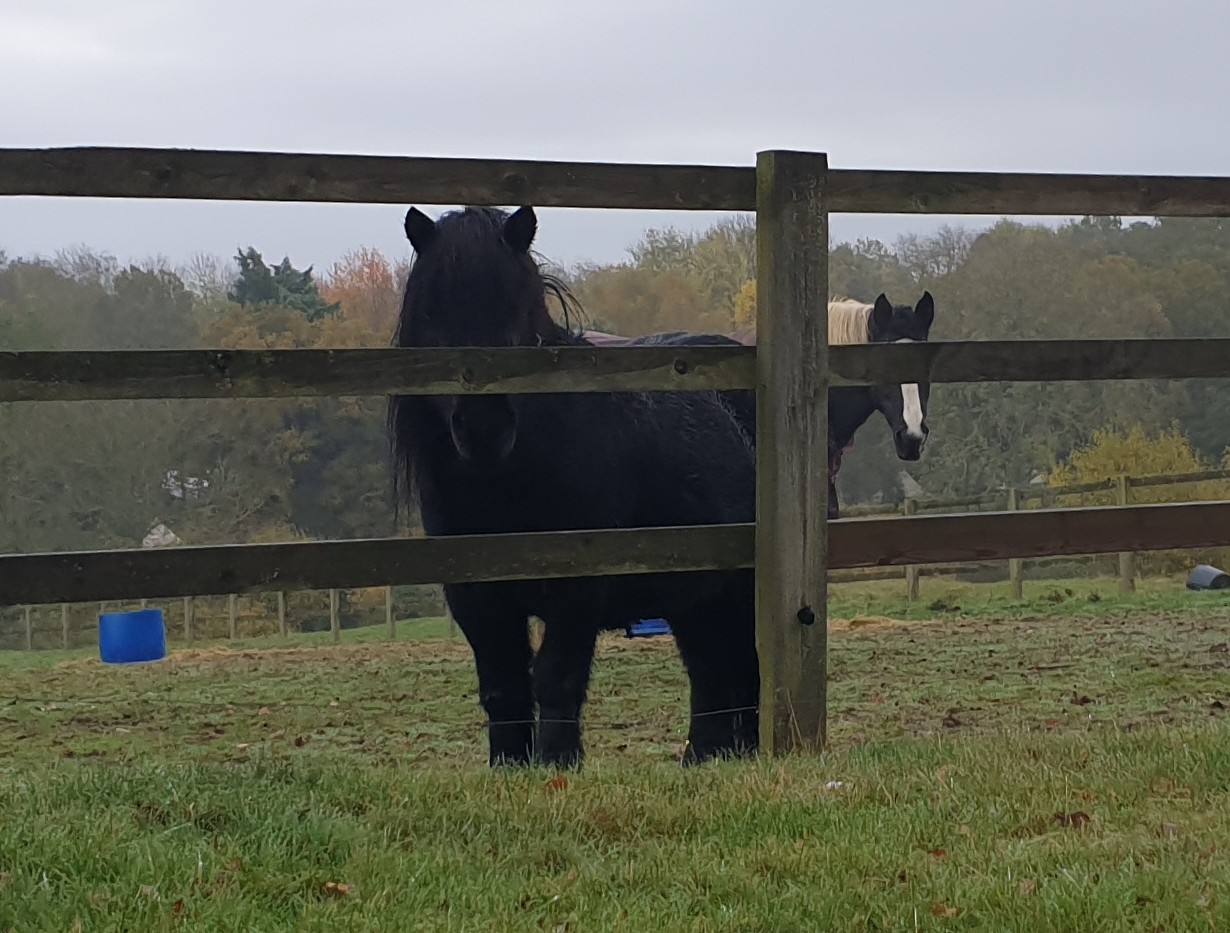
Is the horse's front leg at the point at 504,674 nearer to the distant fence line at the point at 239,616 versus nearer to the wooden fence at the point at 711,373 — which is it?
the wooden fence at the point at 711,373

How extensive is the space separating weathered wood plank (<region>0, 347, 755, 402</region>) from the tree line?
1693 cm

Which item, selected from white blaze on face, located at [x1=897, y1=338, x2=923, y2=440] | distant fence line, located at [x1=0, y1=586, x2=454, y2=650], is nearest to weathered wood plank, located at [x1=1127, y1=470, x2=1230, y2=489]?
white blaze on face, located at [x1=897, y1=338, x2=923, y2=440]

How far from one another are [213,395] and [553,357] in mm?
1029

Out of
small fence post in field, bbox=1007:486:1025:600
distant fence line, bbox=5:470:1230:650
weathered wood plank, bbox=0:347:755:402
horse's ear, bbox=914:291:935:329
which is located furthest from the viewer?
distant fence line, bbox=5:470:1230:650

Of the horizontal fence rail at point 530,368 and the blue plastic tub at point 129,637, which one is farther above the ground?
the horizontal fence rail at point 530,368

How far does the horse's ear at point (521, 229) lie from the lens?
5.27 m

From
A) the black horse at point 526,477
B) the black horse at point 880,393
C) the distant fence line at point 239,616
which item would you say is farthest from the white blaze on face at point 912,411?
Result: the distant fence line at point 239,616

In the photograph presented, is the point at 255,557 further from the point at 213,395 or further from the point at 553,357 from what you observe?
the point at 553,357

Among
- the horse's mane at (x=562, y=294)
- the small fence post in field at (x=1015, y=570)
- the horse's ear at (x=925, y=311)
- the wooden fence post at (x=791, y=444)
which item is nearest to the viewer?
the wooden fence post at (x=791, y=444)

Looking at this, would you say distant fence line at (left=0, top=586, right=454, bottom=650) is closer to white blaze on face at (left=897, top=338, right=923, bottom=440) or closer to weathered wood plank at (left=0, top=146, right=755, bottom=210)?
white blaze on face at (left=897, top=338, right=923, bottom=440)

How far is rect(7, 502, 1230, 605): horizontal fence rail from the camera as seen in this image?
158 inches

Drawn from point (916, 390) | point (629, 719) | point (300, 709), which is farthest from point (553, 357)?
point (916, 390)

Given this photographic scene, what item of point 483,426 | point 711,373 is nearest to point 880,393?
point 483,426

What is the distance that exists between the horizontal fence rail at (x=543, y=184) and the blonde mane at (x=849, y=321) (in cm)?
525
